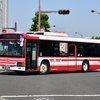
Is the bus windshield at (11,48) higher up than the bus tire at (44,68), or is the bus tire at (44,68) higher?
the bus windshield at (11,48)

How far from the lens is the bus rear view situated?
2386 cm

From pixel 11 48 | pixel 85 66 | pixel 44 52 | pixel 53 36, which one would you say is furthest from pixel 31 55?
pixel 85 66

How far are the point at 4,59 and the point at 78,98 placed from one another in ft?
39.8

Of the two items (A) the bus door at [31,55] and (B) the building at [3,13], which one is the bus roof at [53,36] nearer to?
(A) the bus door at [31,55]

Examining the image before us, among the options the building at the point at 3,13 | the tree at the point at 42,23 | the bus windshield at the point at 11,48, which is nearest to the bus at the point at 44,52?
the bus windshield at the point at 11,48

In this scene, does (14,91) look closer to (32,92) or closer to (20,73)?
(32,92)

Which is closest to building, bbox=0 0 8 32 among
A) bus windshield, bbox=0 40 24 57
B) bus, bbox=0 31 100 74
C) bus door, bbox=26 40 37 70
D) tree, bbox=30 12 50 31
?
tree, bbox=30 12 50 31

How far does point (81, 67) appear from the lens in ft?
96.9

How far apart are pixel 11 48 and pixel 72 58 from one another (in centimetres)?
589

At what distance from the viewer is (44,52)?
25.5m

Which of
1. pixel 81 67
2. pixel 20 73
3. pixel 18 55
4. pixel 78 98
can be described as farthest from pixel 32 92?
pixel 81 67

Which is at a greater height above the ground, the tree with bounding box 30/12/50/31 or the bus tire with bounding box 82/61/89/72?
the tree with bounding box 30/12/50/31

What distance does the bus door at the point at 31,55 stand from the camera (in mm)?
24314

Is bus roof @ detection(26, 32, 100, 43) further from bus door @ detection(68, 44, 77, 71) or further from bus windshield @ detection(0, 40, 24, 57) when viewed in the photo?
bus windshield @ detection(0, 40, 24, 57)
